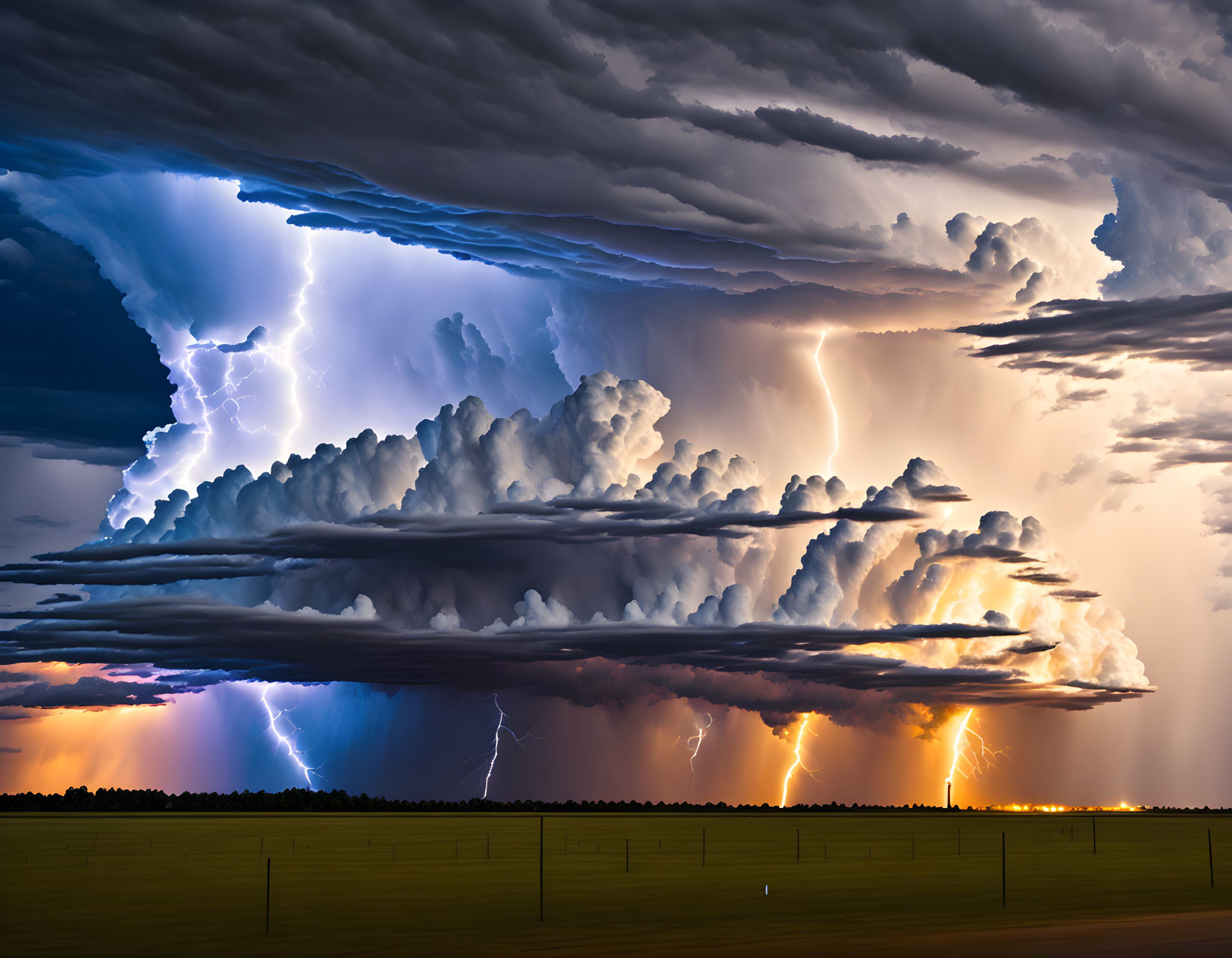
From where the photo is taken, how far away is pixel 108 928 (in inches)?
2990

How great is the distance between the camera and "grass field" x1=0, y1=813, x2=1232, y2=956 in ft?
227

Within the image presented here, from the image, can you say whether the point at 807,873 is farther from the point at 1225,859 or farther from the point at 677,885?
the point at 1225,859

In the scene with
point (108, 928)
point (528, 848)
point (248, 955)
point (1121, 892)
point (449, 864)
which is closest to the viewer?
point (248, 955)

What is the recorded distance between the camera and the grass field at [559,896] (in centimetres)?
6925

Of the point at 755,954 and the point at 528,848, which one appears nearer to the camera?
the point at 755,954

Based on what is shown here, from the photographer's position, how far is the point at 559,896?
95.4m

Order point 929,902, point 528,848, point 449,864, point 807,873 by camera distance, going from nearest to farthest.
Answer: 1. point 929,902
2. point 807,873
3. point 449,864
4. point 528,848

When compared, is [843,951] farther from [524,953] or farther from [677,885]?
[677,885]

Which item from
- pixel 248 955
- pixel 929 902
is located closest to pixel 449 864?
pixel 929 902

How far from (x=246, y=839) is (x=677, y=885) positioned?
105m

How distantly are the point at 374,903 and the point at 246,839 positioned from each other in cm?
11017

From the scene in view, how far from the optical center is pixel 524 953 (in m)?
62.2

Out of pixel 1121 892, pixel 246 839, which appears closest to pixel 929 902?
pixel 1121 892

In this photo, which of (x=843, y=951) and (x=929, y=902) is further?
(x=929, y=902)
